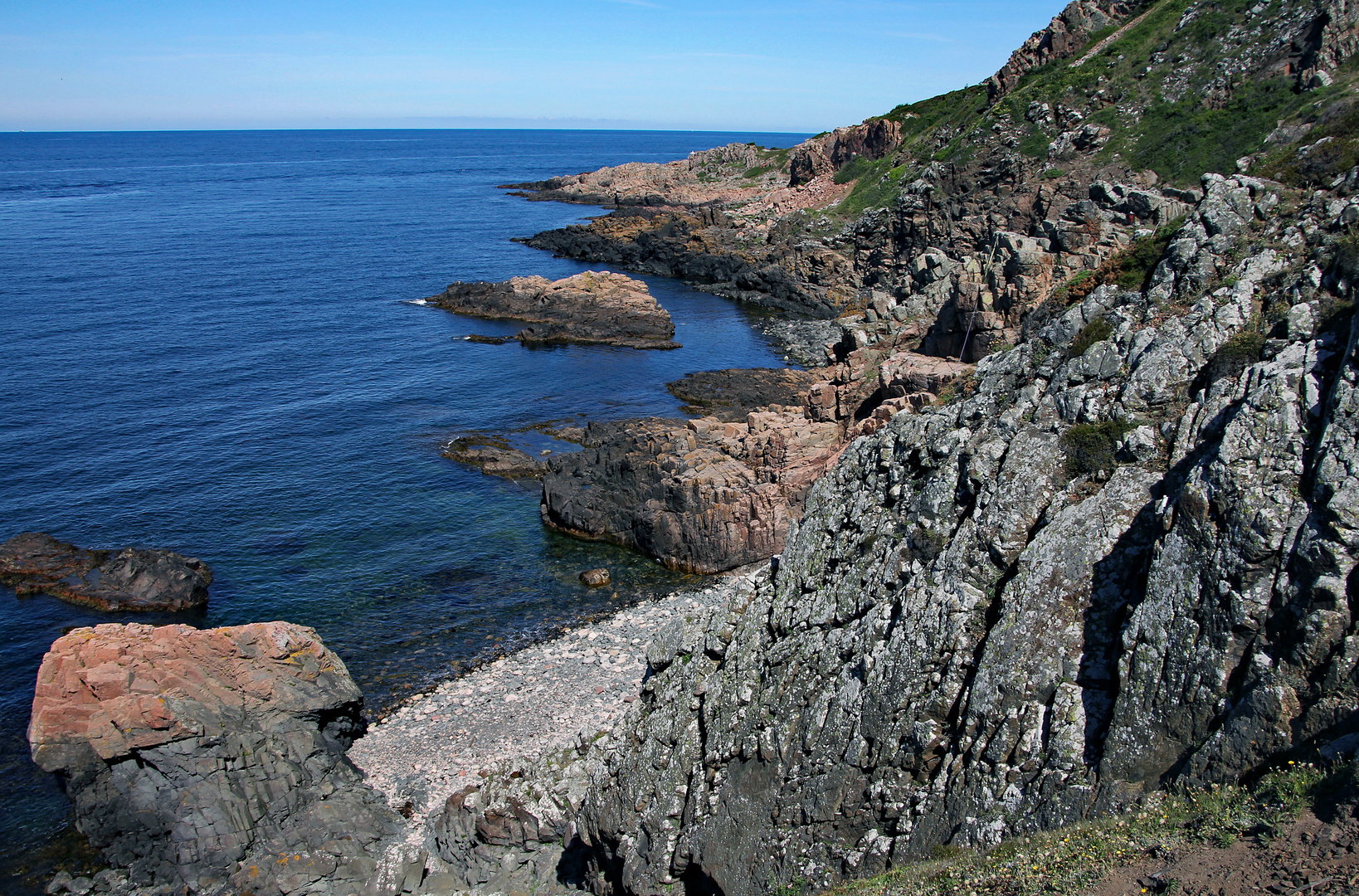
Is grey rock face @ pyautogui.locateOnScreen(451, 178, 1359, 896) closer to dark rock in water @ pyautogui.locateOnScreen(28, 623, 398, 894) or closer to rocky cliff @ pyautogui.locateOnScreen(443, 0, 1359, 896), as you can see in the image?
rocky cliff @ pyautogui.locateOnScreen(443, 0, 1359, 896)

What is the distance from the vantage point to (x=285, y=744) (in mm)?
26234

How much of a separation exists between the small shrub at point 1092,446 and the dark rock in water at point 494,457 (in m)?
37.9

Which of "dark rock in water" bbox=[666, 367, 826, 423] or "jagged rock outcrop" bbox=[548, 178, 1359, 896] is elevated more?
"jagged rock outcrop" bbox=[548, 178, 1359, 896]

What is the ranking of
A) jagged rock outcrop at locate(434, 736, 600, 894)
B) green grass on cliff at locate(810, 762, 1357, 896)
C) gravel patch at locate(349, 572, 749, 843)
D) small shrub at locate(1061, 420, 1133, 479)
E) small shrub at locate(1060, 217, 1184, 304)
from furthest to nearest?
1. gravel patch at locate(349, 572, 749, 843)
2. jagged rock outcrop at locate(434, 736, 600, 894)
3. small shrub at locate(1060, 217, 1184, 304)
4. small shrub at locate(1061, 420, 1133, 479)
5. green grass on cliff at locate(810, 762, 1357, 896)

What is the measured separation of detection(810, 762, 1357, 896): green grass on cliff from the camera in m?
10.9

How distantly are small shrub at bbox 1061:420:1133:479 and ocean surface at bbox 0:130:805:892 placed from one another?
2548 centimetres

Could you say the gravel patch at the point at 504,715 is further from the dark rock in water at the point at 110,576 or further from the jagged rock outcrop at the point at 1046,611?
the dark rock in water at the point at 110,576

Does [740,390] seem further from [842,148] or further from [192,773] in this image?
[842,148]

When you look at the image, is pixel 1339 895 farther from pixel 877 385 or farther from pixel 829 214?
pixel 829 214

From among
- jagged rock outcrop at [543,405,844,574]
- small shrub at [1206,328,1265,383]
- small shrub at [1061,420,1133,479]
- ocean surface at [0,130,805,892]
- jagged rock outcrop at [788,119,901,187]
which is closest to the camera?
small shrub at [1206,328,1265,383]

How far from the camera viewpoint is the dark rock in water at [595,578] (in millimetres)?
40688

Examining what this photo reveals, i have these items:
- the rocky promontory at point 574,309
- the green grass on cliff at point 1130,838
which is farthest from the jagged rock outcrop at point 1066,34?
the green grass on cliff at point 1130,838

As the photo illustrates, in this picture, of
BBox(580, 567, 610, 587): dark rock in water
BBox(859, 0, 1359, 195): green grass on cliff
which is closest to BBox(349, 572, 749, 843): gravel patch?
BBox(580, 567, 610, 587): dark rock in water

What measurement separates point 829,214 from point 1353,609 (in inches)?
4253
